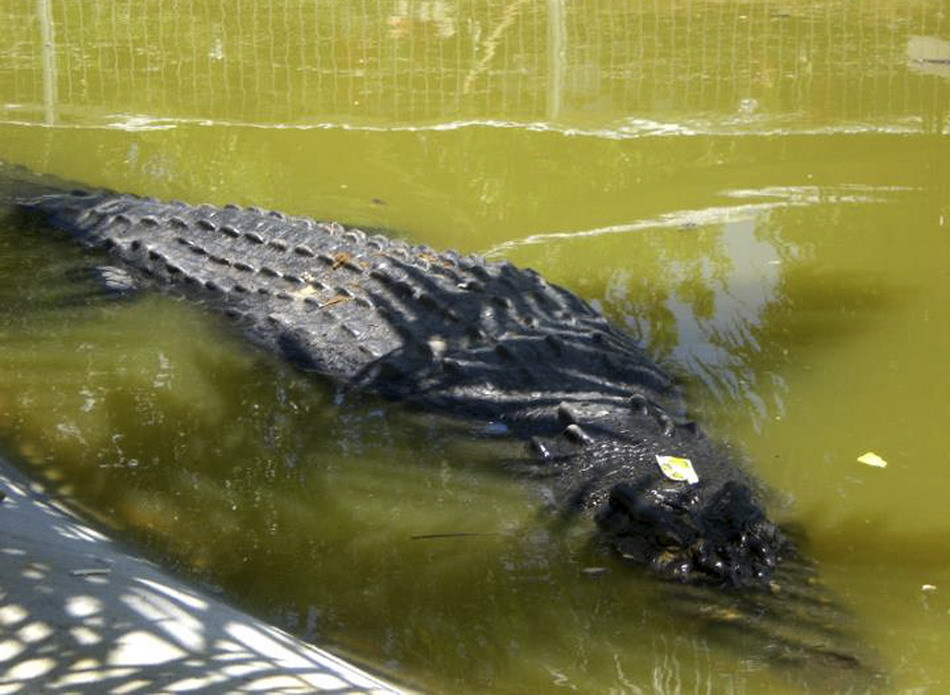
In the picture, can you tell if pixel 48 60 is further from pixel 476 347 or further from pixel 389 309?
pixel 476 347

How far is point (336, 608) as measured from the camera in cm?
473

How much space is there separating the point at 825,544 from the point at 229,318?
3277 millimetres

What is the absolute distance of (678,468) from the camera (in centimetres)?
514

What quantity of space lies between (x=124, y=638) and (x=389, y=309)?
3.01m

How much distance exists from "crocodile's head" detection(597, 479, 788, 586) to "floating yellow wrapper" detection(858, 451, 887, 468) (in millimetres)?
896

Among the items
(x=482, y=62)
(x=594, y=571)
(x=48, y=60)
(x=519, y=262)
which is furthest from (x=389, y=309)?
Answer: (x=48, y=60)

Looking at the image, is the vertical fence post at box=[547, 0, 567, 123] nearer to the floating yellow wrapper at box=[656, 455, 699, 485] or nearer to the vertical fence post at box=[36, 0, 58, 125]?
the vertical fence post at box=[36, 0, 58, 125]

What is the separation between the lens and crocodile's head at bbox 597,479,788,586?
4621 millimetres

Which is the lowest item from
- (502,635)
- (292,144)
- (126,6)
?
(502,635)

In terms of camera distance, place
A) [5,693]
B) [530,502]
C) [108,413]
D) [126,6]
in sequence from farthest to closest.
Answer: [126,6]
[108,413]
[530,502]
[5,693]

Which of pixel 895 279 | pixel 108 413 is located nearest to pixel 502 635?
pixel 108 413

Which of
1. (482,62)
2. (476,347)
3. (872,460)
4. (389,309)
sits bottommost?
(872,460)

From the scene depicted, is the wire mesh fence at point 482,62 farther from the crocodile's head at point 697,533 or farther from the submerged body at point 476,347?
the crocodile's head at point 697,533

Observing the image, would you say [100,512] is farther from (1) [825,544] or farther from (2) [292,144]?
(2) [292,144]
